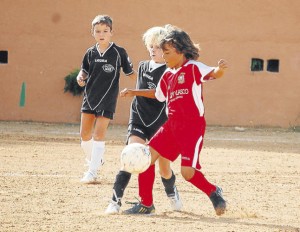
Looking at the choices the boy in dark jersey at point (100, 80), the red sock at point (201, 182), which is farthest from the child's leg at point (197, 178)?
the boy in dark jersey at point (100, 80)

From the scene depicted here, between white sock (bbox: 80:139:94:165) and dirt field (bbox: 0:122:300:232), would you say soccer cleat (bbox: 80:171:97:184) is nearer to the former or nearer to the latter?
dirt field (bbox: 0:122:300:232)

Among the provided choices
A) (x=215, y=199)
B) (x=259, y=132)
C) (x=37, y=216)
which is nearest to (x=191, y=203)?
(x=215, y=199)

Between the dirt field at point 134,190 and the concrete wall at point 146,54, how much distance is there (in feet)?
10.2

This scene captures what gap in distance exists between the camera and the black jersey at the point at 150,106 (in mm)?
8484

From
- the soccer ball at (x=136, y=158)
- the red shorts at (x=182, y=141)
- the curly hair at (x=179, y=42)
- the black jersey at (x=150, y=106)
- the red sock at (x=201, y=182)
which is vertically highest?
the curly hair at (x=179, y=42)

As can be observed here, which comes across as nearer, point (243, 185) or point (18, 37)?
point (243, 185)

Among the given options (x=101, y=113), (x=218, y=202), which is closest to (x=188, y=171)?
(x=218, y=202)

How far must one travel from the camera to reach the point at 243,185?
33.7ft

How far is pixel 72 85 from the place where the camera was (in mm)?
19438

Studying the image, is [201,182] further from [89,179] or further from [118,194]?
[89,179]

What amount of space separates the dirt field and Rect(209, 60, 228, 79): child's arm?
127 centimetres

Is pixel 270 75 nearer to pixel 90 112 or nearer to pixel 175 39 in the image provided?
pixel 90 112

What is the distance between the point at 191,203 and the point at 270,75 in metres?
11.2

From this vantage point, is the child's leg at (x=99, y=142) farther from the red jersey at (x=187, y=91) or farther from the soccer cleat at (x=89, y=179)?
the red jersey at (x=187, y=91)
